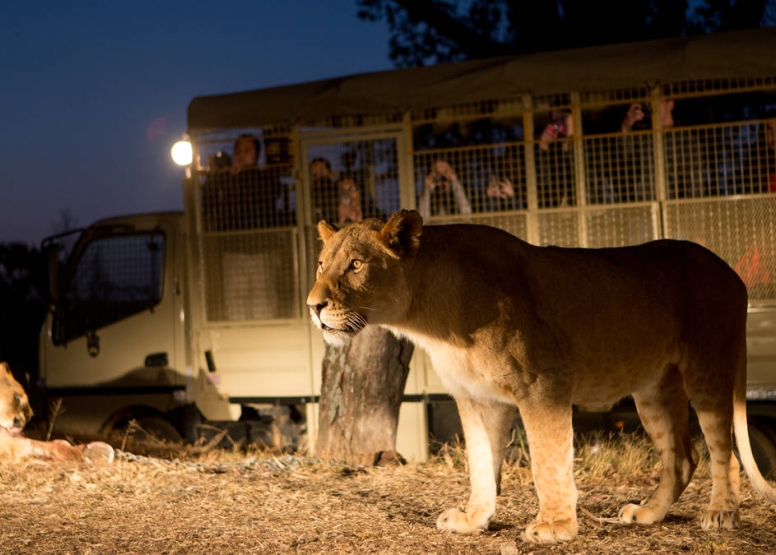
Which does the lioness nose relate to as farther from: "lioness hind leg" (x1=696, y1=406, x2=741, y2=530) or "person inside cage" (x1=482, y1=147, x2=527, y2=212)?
"person inside cage" (x1=482, y1=147, x2=527, y2=212)

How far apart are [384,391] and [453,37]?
39.8ft

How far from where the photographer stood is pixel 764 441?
26.0ft

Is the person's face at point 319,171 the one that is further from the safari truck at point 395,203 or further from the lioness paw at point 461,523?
the lioness paw at point 461,523

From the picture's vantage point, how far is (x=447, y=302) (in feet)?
15.3

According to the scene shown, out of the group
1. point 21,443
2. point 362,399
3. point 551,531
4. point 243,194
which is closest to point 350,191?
point 243,194

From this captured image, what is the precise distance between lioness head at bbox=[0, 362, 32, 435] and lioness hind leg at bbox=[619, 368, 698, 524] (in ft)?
13.8

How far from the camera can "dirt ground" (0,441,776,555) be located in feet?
15.2

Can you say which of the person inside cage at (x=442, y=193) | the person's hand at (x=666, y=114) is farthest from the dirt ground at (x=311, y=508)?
the person's hand at (x=666, y=114)

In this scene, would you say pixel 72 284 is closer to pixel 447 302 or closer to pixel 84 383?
pixel 84 383

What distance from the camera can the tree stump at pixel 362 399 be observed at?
23.5ft

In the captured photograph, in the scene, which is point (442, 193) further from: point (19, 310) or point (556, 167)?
point (19, 310)

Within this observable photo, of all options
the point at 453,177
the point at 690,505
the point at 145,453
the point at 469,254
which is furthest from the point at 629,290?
the point at 145,453

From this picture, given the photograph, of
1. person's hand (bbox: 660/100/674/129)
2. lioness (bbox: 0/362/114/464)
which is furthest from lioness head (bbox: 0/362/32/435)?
person's hand (bbox: 660/100/674/129)

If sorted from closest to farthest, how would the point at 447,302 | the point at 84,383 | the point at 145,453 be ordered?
1. the point at 447,302
2. the point at 145,453
3. the point at 84,383
